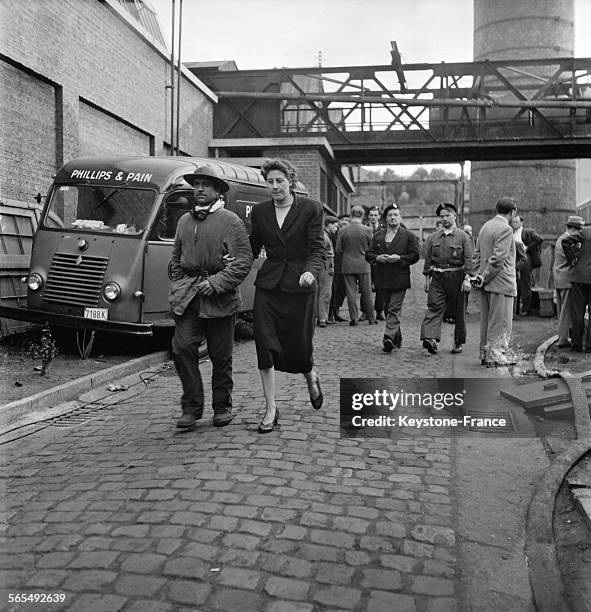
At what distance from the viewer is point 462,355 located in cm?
928

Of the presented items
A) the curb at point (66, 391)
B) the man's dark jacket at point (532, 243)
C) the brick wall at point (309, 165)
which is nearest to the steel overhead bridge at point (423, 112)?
the brick wall at point (309, 165)

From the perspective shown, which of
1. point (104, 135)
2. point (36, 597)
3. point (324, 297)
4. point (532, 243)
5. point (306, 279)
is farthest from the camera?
point (104, 135)

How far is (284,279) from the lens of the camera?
5289 millimetres

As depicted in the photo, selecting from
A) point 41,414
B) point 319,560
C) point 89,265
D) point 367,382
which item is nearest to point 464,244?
point 367,382

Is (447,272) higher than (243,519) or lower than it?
higher

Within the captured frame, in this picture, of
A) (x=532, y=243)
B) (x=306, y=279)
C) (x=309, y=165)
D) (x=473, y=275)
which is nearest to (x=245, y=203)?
(x=473, y=275)

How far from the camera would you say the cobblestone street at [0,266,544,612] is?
292 cm

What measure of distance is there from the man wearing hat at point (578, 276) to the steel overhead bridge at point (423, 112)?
11.8m

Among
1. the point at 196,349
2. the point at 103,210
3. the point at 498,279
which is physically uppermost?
the point at 103,210

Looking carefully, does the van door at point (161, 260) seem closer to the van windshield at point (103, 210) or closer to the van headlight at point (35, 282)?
the van windshield at point (103, 210)

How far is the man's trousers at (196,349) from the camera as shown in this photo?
5.35m

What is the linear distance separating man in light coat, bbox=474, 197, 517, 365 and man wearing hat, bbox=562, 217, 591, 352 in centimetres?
158

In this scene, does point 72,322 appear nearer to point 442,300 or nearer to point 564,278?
point 442,300

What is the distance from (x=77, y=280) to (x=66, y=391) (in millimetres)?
2342
